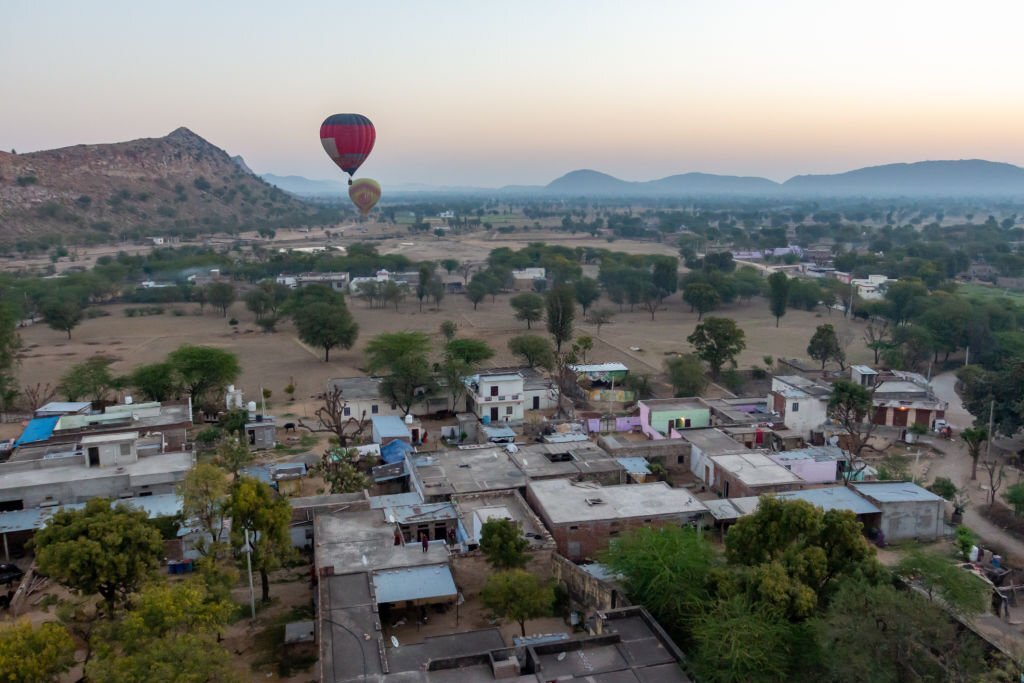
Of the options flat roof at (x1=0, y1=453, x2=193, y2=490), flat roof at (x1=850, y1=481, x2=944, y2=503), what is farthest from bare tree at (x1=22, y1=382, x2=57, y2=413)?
flat roof at (x1=850, y1=481, x2=944, y2=503)

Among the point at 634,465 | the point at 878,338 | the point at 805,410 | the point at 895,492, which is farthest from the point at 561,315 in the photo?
the point at 895,492

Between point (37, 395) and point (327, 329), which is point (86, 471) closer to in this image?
point (37, 395)

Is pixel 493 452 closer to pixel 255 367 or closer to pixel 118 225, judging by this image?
pixel 255 367

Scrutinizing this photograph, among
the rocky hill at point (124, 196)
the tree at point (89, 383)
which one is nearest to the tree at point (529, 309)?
the tree at point (89, 383)

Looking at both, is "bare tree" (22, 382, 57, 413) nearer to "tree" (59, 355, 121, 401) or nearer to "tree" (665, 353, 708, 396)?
"tree" (59, 355, 121, 401)

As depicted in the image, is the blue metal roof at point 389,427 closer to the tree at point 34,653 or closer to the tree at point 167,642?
the tree at point 167,642

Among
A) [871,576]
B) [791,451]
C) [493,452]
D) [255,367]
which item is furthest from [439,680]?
[255,367]

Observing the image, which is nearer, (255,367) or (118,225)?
(255,367)

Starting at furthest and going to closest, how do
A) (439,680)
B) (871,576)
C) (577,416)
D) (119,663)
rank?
(577,416) < (871,576) < (439,680) < (119,663)
